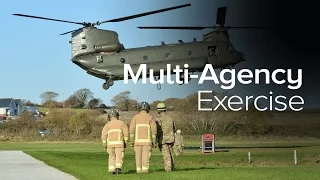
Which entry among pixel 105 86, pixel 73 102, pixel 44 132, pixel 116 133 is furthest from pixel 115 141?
pixel 73 102

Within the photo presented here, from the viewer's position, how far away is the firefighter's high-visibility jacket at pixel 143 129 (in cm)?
2044

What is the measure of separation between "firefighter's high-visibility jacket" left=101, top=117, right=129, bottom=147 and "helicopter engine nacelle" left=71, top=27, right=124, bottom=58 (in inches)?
1108

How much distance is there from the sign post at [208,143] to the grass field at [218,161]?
0.91 m

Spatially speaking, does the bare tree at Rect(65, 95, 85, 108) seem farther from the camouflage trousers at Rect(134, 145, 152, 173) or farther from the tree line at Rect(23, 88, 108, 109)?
the camouflage trousers at Rect(134, 145, 152, 173)

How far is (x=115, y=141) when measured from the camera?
826 inches

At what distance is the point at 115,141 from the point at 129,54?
28670mm

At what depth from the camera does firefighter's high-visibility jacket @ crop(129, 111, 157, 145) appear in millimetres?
20438

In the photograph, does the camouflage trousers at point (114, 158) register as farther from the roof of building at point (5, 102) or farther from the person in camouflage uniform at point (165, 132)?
the roof of building at point (5, 102)

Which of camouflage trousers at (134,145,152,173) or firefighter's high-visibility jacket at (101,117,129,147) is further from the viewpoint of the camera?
firefighter's high-visibility jacket at (101,117,129,147)

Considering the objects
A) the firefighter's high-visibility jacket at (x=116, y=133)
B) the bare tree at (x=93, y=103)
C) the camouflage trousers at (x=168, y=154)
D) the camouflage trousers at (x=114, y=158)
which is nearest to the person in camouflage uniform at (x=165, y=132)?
the camouflage trousers at (x=168, y=154)

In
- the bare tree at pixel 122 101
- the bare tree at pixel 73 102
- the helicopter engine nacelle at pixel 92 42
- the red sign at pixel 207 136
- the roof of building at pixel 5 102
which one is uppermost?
the roof of building at pixel 5 102

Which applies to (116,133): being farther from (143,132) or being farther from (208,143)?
(208,143)

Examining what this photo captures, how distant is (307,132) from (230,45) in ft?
25.2
